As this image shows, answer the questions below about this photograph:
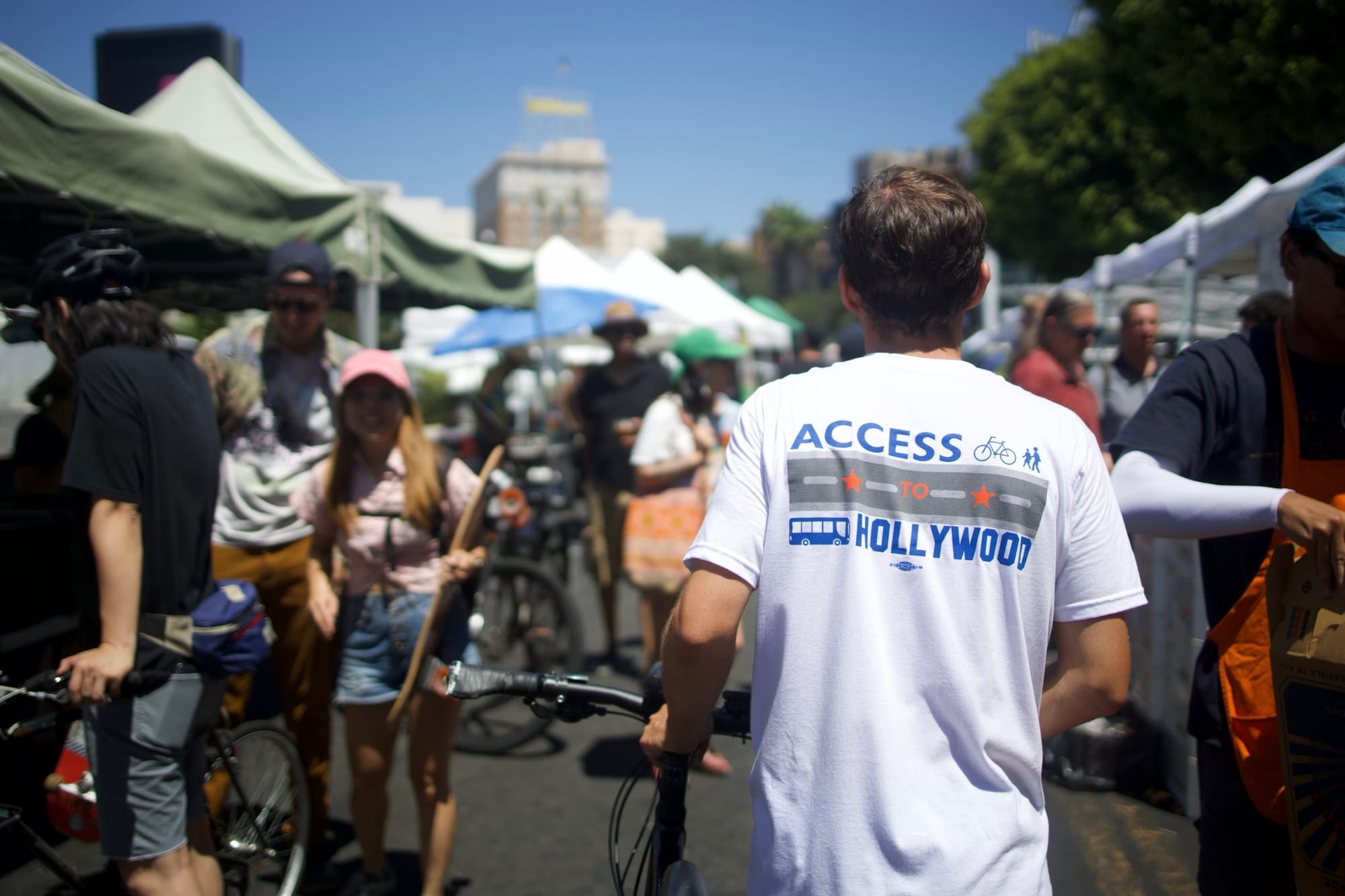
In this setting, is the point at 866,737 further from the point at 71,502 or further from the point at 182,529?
the point at 71,502

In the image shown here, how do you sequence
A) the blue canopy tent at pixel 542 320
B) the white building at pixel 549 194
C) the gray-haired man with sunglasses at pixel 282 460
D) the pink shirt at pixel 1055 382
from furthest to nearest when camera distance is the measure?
1. the white building at pixel 549 194
2. the blue canopy tent at pixel 542 320
3. the pink shirt at pixel 1055 382
4. the gray-haired man with sunglasses at pixel 282 460

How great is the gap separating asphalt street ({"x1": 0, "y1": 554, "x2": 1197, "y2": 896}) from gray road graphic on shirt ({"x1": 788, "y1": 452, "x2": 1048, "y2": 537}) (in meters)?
2.52

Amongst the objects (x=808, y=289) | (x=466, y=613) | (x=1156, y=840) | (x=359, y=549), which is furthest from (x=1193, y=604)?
(x=808, y=289)

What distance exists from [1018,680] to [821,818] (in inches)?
13.1

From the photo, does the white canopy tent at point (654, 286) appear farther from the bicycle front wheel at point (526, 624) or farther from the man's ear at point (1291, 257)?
the man's ear at point (1291, 257)

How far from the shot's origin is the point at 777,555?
4.66ft

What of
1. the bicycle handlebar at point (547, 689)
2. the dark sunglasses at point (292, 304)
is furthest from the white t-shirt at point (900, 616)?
the dark sunglasses at point (292, 304)

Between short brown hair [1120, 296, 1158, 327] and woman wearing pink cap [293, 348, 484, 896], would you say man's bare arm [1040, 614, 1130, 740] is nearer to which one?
woman wearing pink cap [293, 348, 484, 896]

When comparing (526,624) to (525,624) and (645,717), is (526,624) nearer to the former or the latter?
(525,624)

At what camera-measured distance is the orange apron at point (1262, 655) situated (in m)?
1.83

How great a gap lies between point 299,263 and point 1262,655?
10.9 feet

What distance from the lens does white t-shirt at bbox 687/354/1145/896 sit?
1359 mm

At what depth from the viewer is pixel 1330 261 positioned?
182 centimetres

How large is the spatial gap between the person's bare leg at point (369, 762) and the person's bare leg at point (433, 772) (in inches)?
3.3
